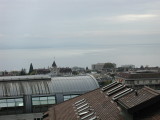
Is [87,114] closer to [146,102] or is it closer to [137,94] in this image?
[137,94]

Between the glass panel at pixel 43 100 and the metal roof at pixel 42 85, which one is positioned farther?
the metal roof at pixel 42 85

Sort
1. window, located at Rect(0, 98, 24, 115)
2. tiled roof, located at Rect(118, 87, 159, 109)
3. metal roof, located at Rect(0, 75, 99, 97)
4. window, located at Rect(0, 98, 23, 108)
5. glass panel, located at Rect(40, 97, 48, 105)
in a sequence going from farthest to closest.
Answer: metal roof, located at Rect(0, 75, 99, 97) → glass panel, located at Rect(40, 97, 48, 105) → window, located at Rect(0, 98, 23, 108) → window, located at Rect(0, 98, 24, 115) → tiled roof, located at Rect(118, 87, 159, 109)

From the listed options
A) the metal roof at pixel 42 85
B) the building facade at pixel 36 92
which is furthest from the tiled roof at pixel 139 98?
the metal roof at pixel 42 85

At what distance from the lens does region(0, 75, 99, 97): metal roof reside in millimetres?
46156

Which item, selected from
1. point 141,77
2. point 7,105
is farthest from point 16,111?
point 141,77

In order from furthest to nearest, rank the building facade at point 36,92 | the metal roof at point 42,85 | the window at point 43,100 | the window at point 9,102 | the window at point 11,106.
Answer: the metal roof at point 42,85
the window at point 43,100
the building facade at point 36,92
the window at point 9,102
the window at point 11,106

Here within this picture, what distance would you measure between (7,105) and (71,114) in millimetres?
20523

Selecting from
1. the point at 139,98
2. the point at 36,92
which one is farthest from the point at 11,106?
the point at 139,98

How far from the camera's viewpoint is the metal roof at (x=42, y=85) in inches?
1817

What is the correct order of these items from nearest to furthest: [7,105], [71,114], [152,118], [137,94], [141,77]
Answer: [152,118], [137,94], [71,114], [7,105], [141,77]

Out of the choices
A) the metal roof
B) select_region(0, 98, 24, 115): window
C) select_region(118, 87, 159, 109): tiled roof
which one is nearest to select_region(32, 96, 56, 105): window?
the metal roof

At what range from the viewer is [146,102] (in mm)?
15836

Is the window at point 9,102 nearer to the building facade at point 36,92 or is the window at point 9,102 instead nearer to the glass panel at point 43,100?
the building facade at point 36,92

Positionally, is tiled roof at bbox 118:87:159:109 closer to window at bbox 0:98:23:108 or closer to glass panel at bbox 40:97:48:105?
window at bbox 0:98:23:108
